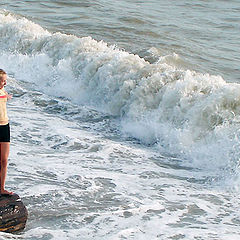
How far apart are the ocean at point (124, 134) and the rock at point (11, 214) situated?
0.12 metres

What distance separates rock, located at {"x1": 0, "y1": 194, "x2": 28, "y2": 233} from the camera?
5852 millimetres

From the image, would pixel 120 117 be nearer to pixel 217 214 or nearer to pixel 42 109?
pixel 42 109

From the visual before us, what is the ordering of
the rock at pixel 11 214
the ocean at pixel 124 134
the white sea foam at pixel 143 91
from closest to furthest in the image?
the rock at pixel 11 214, the ocean at pixel 124 134, the white sea foam at pixel 143 91

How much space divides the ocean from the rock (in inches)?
4.7

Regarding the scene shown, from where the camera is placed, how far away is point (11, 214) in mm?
5875

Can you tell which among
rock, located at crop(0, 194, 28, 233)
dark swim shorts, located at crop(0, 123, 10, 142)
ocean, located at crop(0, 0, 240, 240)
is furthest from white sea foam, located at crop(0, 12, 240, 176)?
dark swim shorts, located at crop(0, 123, 10, 142)

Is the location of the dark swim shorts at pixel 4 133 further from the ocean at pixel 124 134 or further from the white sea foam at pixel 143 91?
the white sea foam at pixel 143 91

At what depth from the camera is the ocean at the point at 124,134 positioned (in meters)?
6.70

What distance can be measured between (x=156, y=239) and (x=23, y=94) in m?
7.52

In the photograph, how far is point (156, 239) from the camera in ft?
20.0

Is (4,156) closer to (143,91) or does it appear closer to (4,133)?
(4,133)

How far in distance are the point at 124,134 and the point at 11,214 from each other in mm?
4818

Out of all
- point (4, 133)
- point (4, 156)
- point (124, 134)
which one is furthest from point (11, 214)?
point (124, 134)

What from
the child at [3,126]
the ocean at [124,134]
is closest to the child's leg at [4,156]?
the child at [3,126]
